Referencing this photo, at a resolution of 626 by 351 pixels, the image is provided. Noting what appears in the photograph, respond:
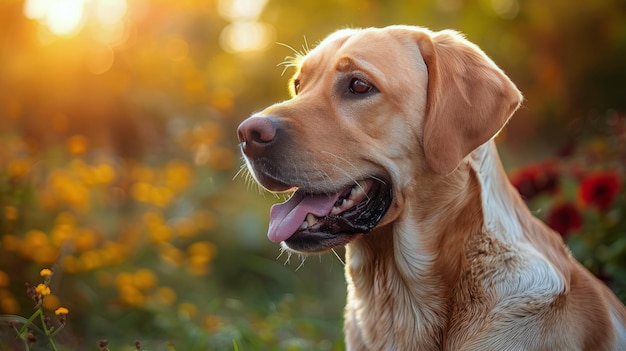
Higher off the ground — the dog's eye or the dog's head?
the dog's eye

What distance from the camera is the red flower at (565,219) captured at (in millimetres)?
4852

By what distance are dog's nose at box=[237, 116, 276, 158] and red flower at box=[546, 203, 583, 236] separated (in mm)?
2724

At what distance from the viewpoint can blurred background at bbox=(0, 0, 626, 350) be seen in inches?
177

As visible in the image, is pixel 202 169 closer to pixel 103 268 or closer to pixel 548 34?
pixel 103 268

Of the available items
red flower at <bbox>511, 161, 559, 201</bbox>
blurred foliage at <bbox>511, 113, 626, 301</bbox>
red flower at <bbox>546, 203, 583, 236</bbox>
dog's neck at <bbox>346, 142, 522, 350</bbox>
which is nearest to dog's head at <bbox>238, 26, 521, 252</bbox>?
dog's neck at <bbox>346, 142, 522, 350</bbox>

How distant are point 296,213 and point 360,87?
0.62 meters

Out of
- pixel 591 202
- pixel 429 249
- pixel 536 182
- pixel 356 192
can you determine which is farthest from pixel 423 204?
pixel 536 182

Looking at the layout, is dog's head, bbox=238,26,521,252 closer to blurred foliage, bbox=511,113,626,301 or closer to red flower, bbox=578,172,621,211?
blurred foliage, bbox=511,113,626,301

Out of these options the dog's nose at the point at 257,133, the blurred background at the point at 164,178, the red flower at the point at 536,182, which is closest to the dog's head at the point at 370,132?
the dog's nose at the point at 257,133

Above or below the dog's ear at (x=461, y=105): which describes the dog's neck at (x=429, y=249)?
below

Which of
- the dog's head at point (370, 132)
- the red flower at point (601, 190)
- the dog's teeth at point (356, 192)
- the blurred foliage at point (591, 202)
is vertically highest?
the dog's head at point (370, 132)

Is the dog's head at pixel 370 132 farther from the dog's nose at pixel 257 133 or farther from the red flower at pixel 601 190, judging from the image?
the red flower at pixel 601 190

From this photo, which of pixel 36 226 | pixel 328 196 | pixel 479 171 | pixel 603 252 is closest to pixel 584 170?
pixel 603 252

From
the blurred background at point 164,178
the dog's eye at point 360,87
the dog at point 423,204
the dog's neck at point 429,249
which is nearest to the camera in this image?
the dog at point 423,204
